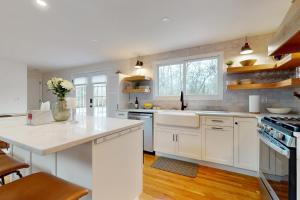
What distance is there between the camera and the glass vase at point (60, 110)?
1642 mm

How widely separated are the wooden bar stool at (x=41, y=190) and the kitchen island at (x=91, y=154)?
0.19 metres

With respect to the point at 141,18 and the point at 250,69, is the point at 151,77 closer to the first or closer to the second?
the point at 141,18

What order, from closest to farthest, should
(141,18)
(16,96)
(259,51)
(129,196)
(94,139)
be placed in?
(94,139), (129,196), (141,18), (259,51), (16,96)

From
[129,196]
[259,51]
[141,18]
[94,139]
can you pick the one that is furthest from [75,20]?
[259,51]

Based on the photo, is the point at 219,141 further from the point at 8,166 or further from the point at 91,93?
the point at 91,93

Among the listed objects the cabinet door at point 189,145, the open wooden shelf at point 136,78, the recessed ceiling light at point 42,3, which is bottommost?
the cabinet door at point 189,145

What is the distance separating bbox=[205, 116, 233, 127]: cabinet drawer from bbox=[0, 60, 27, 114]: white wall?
583cm

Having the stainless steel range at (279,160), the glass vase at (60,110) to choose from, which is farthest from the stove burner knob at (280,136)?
the glass vase at (60,110)

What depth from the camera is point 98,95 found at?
16.3 ft

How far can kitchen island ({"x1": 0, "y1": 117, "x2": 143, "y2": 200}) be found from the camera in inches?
37.5

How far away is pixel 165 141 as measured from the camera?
304cm

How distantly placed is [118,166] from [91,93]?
4252 millimetres

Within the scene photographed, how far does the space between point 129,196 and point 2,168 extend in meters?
1.12

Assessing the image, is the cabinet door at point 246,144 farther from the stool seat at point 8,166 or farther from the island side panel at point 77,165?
the stool seat at point 8,166
